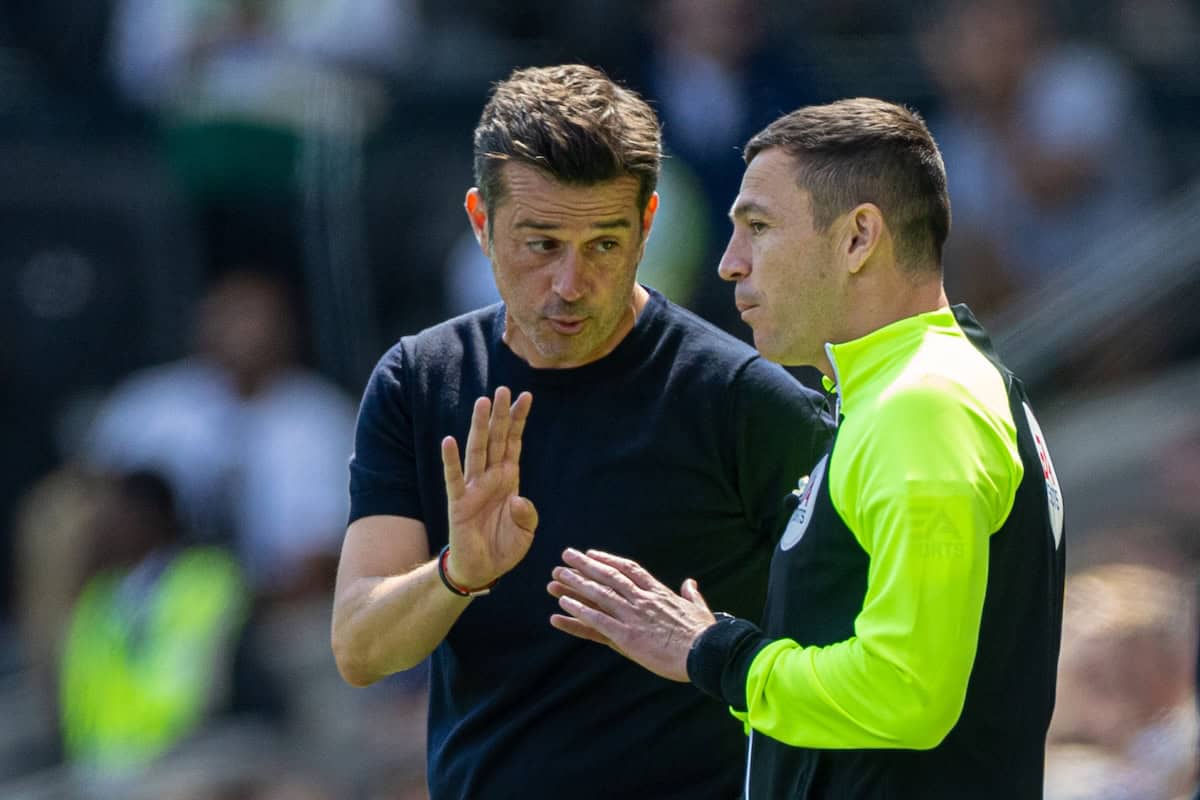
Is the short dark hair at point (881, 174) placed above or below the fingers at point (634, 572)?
above

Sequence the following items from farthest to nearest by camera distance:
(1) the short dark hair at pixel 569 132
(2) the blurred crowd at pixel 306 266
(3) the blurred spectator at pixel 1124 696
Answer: (2) the blurred crowd at pixel 306 266, (3) the blurred spectator at pixel 1124 696, (1) the short dark hair at pixel 569 132

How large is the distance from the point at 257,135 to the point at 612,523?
16.6ft

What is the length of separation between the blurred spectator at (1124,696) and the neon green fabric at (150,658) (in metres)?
3.21

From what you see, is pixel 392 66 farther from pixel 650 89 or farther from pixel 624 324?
pixel 624 324

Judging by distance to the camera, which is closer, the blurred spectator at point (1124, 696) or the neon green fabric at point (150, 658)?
the blurred spectator at point (1124, 696)

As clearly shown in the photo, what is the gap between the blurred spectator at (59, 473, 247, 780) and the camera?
23.6ft

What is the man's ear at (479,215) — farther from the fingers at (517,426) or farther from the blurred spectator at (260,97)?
the blurred spectator at (260,97)

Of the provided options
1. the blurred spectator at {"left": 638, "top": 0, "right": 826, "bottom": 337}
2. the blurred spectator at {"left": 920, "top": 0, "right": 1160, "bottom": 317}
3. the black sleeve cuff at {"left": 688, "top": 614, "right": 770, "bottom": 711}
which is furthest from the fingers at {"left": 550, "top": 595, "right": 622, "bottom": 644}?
the blurred spectator at {"left": 920, "top": 0, "right": 1160, "bottom": 317}

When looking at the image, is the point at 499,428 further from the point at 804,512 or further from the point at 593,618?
the point at 804,512

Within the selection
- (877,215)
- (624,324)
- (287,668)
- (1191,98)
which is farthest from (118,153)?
(877,215)

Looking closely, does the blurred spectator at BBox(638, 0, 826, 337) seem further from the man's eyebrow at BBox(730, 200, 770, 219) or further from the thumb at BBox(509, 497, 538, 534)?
the man's eyebrow at BBox(730, 200, 770, 219)

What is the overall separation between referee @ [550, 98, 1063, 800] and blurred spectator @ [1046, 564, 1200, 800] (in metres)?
2.61

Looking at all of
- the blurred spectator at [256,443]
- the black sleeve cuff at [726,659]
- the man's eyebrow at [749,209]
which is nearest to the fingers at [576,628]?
the black sleeve cuff at [726,659]

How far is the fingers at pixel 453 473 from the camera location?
9.87ft
